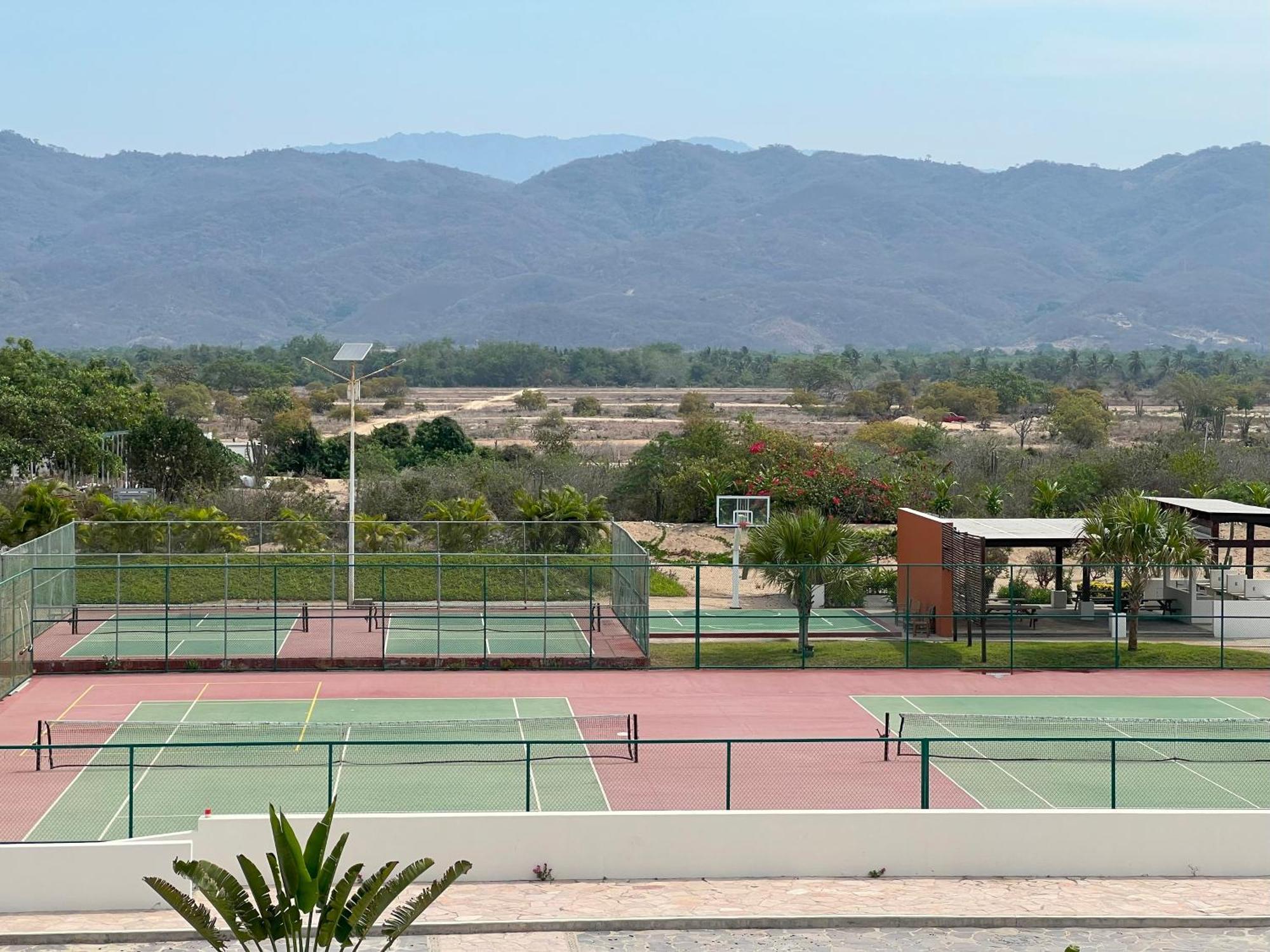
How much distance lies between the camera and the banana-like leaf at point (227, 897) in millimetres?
12898

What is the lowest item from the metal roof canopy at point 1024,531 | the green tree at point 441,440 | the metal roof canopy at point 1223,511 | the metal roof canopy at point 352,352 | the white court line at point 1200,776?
the white court line at point 1200,776

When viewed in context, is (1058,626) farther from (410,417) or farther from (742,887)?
(410,417)

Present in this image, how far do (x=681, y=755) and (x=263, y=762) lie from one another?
5.94m

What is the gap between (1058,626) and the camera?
121ft

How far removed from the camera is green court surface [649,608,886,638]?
36.4m

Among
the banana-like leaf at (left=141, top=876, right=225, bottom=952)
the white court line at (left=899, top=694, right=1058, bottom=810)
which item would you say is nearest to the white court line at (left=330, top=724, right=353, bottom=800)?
the banana-like leaf at (left=141, top=876, right=225, bottom=952)

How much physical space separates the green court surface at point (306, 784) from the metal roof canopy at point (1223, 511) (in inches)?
816

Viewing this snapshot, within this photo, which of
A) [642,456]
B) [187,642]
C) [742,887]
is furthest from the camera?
[642,456]

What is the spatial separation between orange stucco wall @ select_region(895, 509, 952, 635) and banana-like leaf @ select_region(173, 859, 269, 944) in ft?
74.1

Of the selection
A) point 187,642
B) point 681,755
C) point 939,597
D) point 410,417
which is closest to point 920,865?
point 681,755

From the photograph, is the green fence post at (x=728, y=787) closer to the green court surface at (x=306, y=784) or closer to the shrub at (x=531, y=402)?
the green court surface at (x=306, y=784)

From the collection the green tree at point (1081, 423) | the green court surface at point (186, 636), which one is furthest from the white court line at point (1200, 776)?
the green tree at point (1081, 423)

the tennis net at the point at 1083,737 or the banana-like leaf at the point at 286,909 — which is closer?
the banana-like leaf at the point at 286,909

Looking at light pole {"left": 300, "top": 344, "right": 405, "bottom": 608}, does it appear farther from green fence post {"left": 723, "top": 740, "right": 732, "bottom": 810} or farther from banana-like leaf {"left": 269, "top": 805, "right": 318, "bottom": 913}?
banana-like leaf {"left": 269, "top": 805, "right": 318, "bottom": 913}
